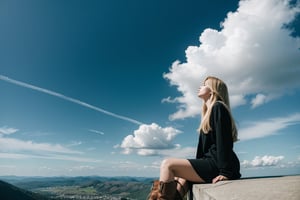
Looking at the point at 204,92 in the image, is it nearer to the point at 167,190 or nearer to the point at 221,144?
the point at 221,144

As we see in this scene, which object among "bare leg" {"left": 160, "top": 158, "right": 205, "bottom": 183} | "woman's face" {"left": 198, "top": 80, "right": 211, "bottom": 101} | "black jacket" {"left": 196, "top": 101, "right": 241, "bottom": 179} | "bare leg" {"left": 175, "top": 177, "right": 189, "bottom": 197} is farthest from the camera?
"woman's face" {"left": 198, "top": 80, "right": 211, "bottom": 101}

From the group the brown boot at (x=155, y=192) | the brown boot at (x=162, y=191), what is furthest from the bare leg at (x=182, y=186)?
the brown boot at (x=155, y=192)

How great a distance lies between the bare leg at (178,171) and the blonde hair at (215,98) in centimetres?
76

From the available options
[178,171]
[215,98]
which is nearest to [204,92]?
[215,98]

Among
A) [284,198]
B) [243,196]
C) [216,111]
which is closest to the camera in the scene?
[284,198]

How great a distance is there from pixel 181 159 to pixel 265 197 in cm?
261

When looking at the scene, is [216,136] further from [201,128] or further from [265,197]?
[265,197]

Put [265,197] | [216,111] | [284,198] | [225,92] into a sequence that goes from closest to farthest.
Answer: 1. [284,198]
2. [265,197]
3. [216,111]
4. [225,92]

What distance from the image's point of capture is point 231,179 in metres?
5.07

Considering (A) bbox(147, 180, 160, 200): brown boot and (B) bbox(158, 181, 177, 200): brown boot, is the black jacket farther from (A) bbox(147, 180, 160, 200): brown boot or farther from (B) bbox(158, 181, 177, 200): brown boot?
(A) bbox(147, 180, 160, 200): brown boot

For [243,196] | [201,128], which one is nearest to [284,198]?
[243,196]

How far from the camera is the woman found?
500 cm

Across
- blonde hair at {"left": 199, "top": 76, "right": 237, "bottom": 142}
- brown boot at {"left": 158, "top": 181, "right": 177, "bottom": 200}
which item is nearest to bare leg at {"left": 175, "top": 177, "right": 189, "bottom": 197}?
brown boot at {"left": 158, "top": 181, "right": 177, "bottom": 200}

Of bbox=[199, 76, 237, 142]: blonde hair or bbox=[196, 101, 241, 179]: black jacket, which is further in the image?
bbox=[199, 76, 237, 142]: blonde hair
